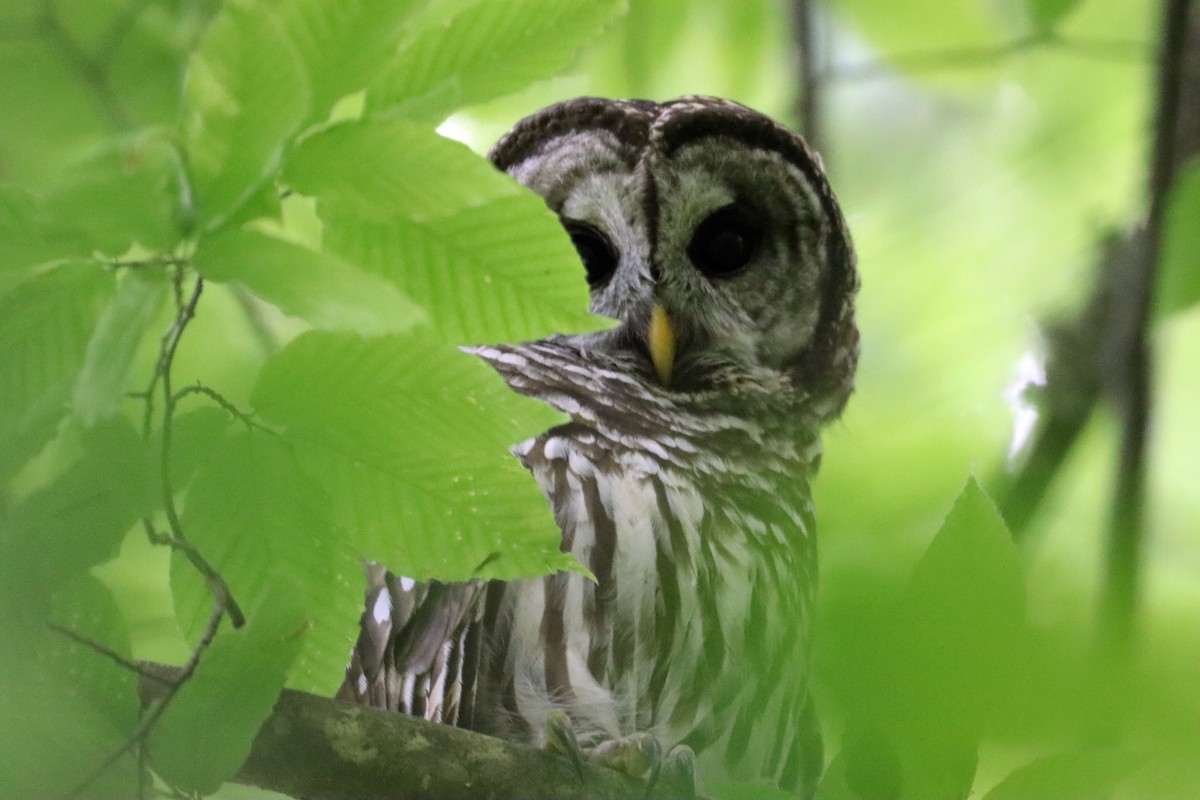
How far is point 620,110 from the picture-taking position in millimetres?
2689

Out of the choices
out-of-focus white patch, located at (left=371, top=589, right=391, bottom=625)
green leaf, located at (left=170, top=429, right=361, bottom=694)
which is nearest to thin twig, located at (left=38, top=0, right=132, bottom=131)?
out-of-focus white patch, located at (left=371, top=589, right=391, bottom=625)

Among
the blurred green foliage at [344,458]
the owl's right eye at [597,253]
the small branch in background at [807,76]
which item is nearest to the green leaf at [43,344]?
the blurred green foliage at [344,458]

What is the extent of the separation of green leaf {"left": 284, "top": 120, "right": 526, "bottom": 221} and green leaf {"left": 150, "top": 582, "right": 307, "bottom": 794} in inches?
12.1

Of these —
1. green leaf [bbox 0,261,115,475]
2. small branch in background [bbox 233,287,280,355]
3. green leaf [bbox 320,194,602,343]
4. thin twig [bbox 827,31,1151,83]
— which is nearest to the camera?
green leaf [bbox 0,261,115,475]

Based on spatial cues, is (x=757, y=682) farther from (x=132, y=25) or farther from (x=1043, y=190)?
(x=1043, y=190)

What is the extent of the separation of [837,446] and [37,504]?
180cm

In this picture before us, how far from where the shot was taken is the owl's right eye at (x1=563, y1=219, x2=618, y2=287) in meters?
2.66

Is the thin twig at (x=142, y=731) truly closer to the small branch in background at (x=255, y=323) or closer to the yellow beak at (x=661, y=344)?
the small branch in background at (x=255, y=323)

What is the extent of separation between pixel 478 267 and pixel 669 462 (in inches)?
42.2

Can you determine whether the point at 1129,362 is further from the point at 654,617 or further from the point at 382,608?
the point at 382,608

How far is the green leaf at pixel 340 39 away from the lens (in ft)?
3.47

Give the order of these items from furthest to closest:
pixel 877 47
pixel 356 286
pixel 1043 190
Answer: pixel 1043 190 < pixel 877 47 < pixel 356 286

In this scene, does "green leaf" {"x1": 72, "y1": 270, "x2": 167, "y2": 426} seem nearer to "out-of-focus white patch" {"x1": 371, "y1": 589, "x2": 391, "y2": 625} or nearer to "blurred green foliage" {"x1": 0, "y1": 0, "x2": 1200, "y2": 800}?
"blurred green foliage" {"x1": 0, "y1": 0, "x2": 1200, "y2": 800}

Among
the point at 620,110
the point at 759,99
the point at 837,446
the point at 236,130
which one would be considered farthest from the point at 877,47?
the point at 236,130
